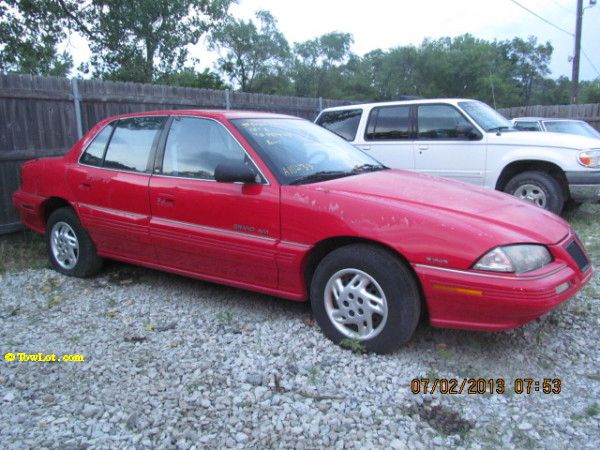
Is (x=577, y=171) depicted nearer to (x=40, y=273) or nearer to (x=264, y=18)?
(x=40, y=273)

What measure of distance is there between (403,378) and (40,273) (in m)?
3.83

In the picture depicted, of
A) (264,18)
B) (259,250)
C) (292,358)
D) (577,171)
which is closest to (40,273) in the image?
(259,250)

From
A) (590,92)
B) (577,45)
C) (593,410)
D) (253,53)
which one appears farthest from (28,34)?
(590,92)

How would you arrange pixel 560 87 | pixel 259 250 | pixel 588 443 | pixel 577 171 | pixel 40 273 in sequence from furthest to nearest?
1. pixel 560 87
2. pixel 577 171
3. pixel 40 273
4. pixel 259 250
5. pixel 588 443

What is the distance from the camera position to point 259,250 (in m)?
3.60

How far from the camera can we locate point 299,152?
3934 millimetres

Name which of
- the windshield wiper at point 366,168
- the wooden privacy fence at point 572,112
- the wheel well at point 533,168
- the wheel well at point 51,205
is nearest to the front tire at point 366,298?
the windshield wiper at point 366,168

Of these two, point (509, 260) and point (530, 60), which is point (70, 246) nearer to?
point (509, 260)

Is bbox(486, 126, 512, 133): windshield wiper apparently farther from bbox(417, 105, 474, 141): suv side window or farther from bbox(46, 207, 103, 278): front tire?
bbox(46, 207, 103, 278): front tire

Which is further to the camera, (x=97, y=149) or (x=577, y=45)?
(x=577, y=45)

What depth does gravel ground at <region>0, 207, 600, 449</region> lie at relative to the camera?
8.32 feet

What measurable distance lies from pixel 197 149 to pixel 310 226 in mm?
1292

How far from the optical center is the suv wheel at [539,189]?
667 cm

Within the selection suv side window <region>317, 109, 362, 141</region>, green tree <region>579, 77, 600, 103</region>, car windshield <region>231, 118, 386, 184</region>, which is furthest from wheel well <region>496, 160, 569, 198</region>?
green tree <region>579, 77, 600, 103</region>
